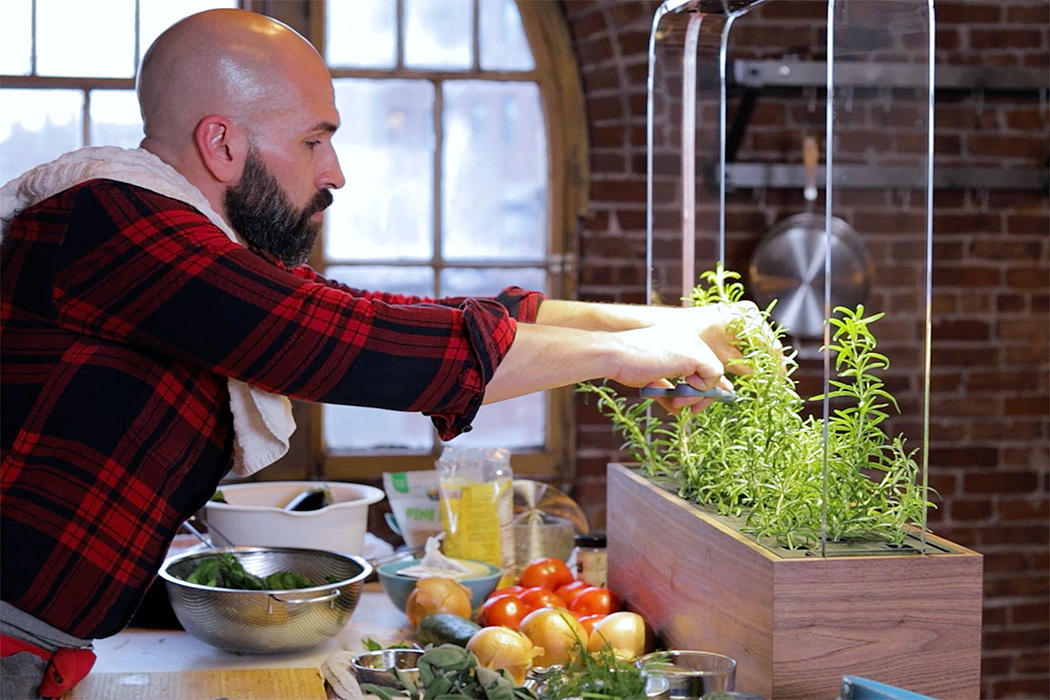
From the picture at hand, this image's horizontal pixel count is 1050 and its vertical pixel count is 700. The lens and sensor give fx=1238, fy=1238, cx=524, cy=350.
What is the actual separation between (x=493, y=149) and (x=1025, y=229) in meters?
1.55

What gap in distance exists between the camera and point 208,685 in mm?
1534

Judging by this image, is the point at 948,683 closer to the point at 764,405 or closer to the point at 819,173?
the point at 764,405

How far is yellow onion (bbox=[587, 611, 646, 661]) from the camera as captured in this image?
155 centimetres

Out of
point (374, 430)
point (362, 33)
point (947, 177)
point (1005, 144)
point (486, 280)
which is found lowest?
point (374, 430)

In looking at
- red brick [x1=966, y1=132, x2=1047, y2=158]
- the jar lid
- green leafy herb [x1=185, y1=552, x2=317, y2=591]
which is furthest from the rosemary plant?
red brick [x1=966, y1=132, x2=1047, y2=158]

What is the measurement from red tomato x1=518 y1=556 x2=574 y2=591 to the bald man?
44 centimetres

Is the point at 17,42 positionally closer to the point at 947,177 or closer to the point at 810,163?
the point at 810,163

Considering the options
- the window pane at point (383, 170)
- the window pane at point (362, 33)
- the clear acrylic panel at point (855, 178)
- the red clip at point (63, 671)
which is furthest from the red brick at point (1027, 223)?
the red clip at point (63, 671)

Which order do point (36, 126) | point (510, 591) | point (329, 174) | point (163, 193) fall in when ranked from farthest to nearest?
point (36, 126) < point (510, 591) < point (329, 174) < point (163, 193)

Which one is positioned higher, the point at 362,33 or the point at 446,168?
the point at 362,33

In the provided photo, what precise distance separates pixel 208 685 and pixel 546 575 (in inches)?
20.5

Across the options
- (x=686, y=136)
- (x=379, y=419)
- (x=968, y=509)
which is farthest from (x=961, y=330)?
(x=686, y=136)

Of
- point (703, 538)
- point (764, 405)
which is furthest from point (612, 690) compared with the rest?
point (764, 405)

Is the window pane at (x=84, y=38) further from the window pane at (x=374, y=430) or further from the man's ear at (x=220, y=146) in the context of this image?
the man's ear at (x=220, y=146)
